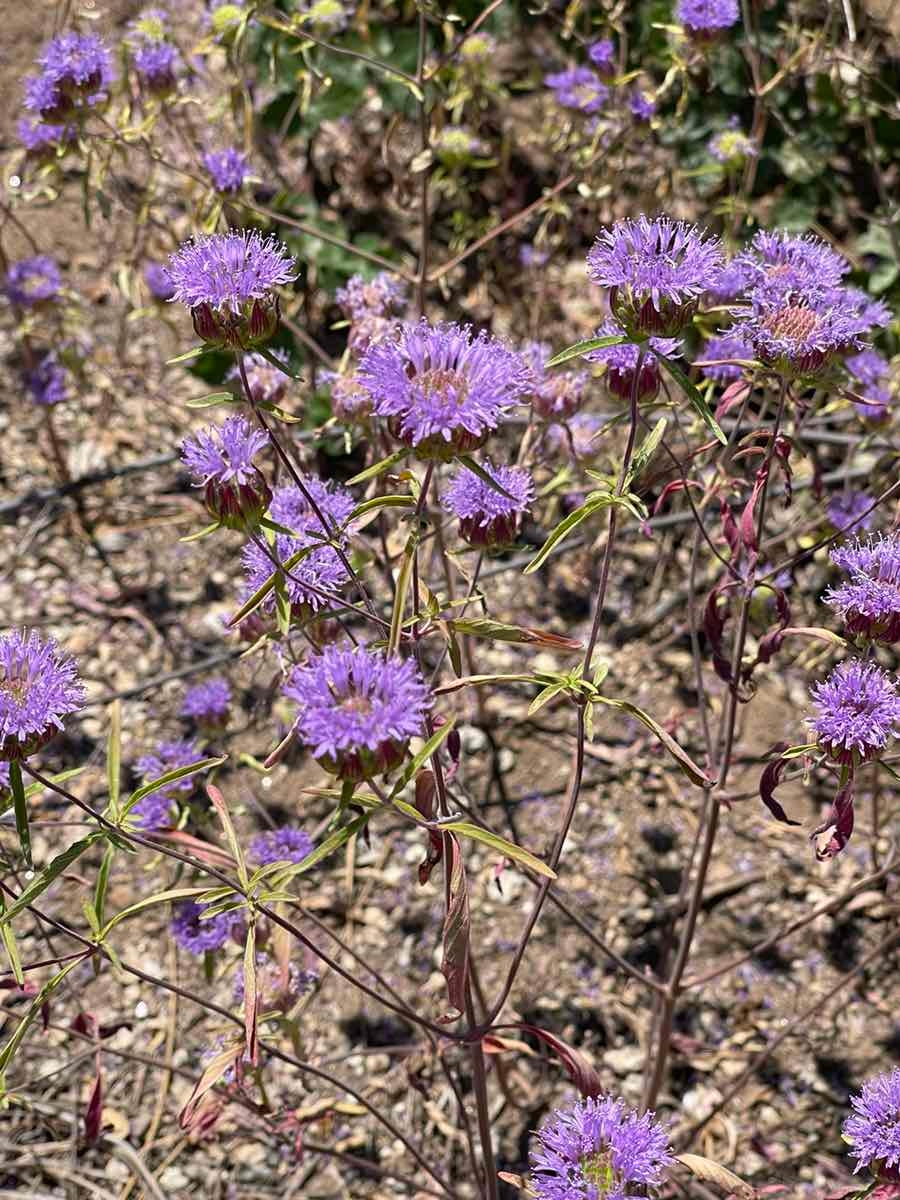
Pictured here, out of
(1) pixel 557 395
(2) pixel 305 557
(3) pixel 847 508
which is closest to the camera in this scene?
(2) pixel 305 557

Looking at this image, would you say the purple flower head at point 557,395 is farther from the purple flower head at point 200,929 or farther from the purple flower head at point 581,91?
the purple flower head at point 581,91

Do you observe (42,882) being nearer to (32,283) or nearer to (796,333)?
(796,333)

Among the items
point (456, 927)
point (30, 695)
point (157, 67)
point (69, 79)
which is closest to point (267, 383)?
point (69, 79)

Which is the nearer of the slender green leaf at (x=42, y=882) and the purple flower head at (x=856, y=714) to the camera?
the slender green leaf at (x=42, y=882)

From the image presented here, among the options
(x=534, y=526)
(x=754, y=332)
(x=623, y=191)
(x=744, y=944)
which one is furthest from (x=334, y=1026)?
(x=623, y=191)

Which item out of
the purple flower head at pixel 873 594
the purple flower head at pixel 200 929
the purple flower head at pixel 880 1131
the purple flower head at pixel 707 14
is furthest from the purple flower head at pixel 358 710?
the purple flower head at pixel 707 14

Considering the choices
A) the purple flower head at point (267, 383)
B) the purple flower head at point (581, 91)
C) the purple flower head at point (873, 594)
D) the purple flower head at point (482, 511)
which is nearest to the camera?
the purple flower head at point (873, 594)

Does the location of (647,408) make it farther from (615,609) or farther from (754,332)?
(615,609)
